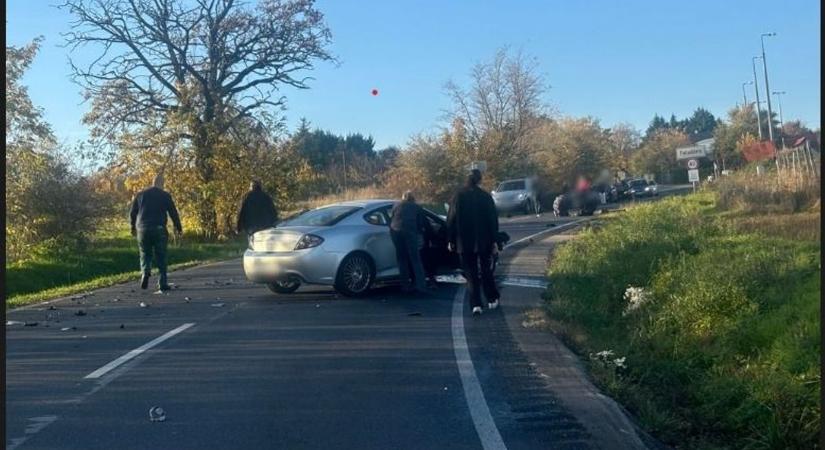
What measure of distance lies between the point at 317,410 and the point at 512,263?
1180cm

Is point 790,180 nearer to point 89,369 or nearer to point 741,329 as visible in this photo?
point 741,329

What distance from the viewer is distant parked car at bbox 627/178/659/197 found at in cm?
5006

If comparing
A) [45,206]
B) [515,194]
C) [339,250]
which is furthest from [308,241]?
[515,194]

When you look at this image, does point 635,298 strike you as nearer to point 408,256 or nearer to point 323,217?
point 408,256

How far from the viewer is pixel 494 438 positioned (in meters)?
6.29

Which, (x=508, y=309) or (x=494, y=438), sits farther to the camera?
(x=508, y=309)

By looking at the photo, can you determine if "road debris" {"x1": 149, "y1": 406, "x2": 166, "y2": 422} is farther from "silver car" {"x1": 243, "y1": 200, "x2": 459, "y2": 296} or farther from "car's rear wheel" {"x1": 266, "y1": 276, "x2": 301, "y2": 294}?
"car's rear wheel" {"x1": 266, "y1": 276, "x2": 301, "y2": 294}

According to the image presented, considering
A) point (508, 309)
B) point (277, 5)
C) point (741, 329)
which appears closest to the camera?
point (741, 329)

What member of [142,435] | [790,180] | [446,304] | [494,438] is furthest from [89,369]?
[790,180]

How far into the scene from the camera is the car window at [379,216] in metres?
13.9

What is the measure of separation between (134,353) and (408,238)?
15.7ft

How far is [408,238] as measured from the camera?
13.3 m

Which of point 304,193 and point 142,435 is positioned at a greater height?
point 304,193

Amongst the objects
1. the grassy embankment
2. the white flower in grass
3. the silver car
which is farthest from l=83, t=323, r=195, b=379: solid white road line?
the white flower in grass
